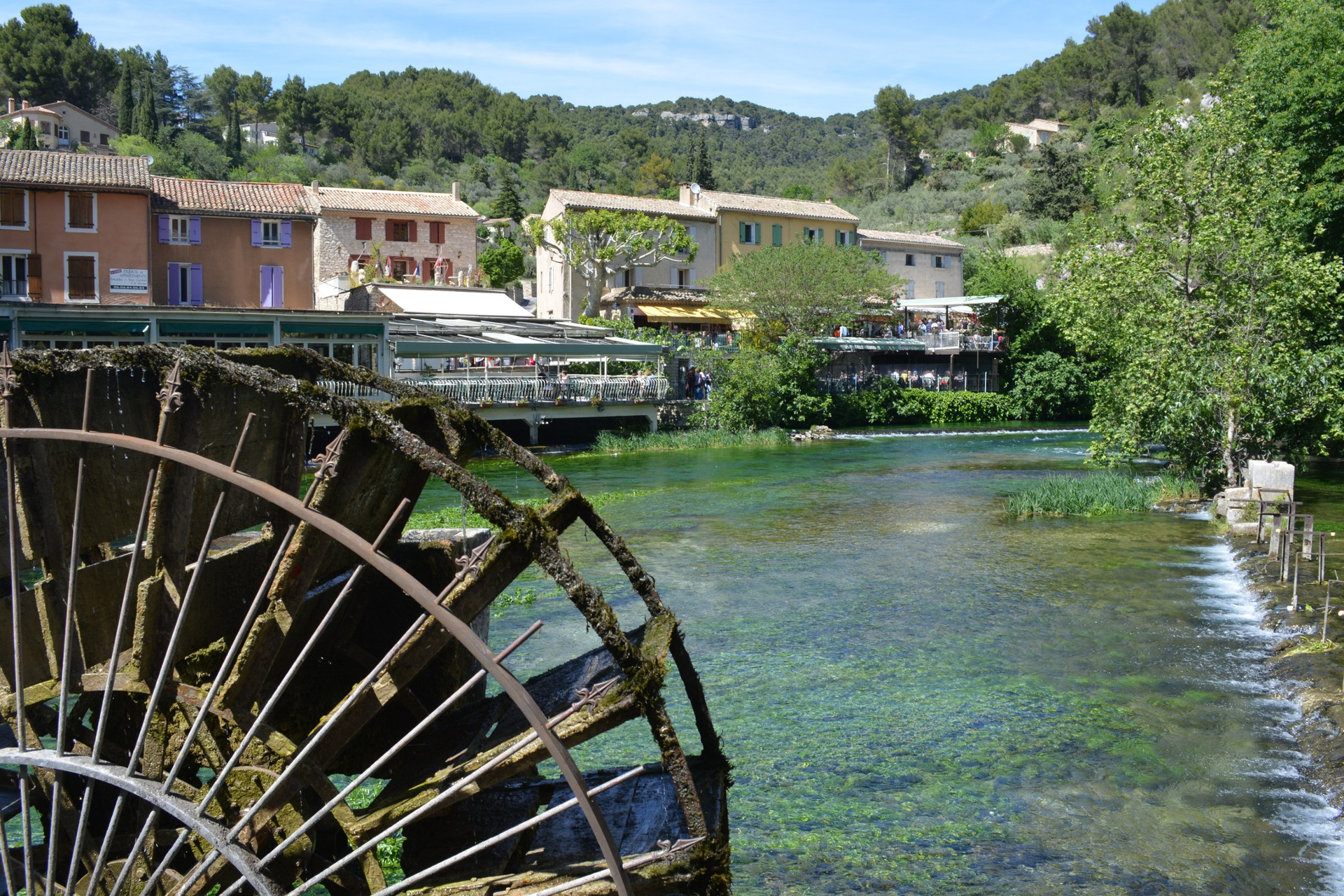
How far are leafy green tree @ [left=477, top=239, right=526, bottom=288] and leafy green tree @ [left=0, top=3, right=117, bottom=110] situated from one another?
54.8 m

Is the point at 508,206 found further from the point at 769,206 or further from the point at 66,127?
the point at 66,127

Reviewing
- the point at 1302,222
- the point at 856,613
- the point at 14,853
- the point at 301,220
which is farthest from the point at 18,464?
the point at 301,220

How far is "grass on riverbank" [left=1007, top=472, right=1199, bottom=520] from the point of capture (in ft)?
71.5

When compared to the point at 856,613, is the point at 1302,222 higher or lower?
higher

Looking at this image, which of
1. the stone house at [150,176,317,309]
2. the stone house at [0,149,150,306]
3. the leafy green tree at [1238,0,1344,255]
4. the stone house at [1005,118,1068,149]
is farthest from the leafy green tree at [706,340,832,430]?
the stone house at [1005,118,1068,149]

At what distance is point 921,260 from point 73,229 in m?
44.8

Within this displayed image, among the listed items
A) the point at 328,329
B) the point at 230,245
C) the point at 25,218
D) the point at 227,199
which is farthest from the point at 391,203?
the point at 328,329

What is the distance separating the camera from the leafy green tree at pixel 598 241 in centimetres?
4488

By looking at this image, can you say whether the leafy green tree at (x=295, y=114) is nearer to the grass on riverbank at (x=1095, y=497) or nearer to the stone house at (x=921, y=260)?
the stone house at (x=921, y=260)

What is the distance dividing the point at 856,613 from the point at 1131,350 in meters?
11.6

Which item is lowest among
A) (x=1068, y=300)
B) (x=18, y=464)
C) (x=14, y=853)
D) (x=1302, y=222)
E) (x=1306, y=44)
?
(x=14, y=853)

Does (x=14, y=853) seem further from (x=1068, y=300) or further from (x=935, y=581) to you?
(x=1068, y=300)

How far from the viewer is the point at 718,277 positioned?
46.3 m

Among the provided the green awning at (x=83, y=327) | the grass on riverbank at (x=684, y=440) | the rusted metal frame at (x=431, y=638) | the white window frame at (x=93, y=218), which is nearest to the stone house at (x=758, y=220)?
the grass on riverbank at (x=684, y=440)
